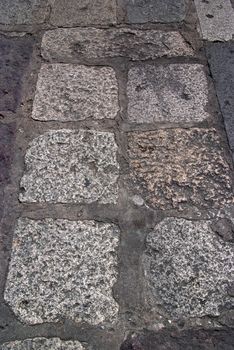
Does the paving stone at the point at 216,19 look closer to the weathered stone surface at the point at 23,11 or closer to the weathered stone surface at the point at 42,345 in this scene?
the weathered stone surface at the point at 23,11

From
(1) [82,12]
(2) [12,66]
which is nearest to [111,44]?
(1) [82,12]

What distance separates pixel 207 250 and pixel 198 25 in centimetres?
121

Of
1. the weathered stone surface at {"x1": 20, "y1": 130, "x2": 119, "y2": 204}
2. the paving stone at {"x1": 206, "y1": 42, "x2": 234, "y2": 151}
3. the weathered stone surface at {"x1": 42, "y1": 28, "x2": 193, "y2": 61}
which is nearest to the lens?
the weathered stone surface at {"x1": 20, "y1": 130, "x2": 119, "y2": 204}

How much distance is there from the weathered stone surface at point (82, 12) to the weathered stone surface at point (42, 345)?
1.47 m

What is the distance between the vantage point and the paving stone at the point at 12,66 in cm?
182

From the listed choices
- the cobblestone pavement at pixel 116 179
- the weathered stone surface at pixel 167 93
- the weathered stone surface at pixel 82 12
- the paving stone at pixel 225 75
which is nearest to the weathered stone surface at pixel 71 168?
the cobblestone pavement at pixel 116 179

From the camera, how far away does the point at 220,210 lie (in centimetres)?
148

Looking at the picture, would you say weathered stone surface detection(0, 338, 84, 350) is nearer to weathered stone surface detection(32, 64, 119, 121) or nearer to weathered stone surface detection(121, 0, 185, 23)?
weathered stone surface detection(32, 64, 119, 121)

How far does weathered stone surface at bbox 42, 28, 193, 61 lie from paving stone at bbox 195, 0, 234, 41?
13cm

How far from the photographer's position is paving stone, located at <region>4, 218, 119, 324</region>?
1262 millimetres

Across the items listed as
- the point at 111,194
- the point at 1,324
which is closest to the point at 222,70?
the point at 111,194

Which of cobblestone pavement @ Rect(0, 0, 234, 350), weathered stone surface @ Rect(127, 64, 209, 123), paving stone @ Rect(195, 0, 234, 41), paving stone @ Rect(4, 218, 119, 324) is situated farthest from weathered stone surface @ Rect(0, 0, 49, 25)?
paving stone @ Rect(4, 218, 119, 324)

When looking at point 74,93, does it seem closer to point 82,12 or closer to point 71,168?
point 71,168

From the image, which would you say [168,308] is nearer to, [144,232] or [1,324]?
[144,232]
